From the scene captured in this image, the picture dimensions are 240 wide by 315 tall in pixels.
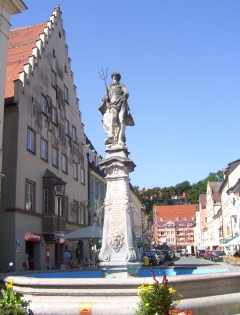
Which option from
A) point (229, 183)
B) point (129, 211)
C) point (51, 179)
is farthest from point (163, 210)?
point (129, 211)

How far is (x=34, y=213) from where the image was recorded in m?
25.9

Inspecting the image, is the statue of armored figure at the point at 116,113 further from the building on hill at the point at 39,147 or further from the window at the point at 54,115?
the window at the point at 54,115

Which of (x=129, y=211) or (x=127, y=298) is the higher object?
(x=129, y=211)

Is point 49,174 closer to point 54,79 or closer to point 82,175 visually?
point 54,79

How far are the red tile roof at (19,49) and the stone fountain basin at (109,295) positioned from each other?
68.5 feet

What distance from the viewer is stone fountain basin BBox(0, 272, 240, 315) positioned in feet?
23.2

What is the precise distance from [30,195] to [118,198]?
1575 centimetres

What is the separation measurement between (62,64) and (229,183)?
125 feet

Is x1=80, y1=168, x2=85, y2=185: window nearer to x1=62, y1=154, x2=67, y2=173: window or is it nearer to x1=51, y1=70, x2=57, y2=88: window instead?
x1=62, y1=154, x2=67, y2=173: window

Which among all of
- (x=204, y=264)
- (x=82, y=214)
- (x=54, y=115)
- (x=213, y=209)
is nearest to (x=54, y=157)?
(x=54, y=115)

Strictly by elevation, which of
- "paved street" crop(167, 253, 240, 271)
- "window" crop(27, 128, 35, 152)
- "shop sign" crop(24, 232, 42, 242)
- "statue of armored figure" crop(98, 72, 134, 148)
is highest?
"window" crop(27, 128, 35, 152)

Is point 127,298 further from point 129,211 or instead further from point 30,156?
point 30,156

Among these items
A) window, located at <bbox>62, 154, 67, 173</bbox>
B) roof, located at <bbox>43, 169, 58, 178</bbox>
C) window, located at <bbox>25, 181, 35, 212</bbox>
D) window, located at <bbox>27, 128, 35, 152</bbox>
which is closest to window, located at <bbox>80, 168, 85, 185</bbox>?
window, located at <bbox>62, 154, 67, 173</bbox>

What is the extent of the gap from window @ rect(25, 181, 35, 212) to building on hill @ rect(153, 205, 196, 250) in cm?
11615
